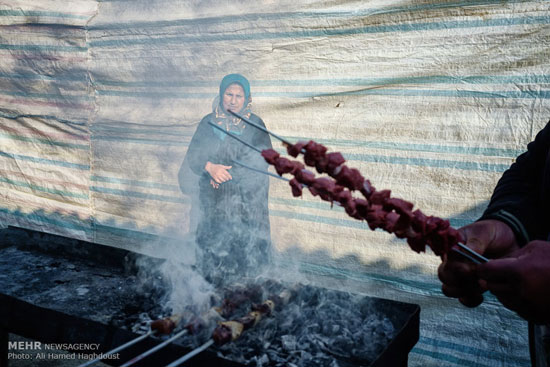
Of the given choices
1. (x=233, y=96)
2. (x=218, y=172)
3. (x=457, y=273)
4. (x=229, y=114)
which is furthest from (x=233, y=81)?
(x=457, y=273)

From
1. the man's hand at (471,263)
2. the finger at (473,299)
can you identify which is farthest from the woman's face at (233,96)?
the finger at (473,299)

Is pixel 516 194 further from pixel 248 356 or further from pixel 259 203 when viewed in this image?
pixel 259 203

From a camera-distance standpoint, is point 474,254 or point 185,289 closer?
point 474,254

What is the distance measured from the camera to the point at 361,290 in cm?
426

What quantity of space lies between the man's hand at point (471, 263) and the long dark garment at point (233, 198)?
2.87 meters

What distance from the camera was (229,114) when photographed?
14.7ft

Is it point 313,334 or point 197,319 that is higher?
point 197,319

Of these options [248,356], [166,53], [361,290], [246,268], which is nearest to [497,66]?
[361,290]

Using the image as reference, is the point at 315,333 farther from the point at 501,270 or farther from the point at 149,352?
the point at 501,270

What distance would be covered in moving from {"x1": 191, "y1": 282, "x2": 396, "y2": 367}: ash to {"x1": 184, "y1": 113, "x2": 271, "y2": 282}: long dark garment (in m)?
1.55

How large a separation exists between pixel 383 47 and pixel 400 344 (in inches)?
113

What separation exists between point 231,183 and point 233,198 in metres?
0.17

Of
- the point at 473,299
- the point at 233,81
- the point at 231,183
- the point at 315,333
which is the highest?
the point at 233,81

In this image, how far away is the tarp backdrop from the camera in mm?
3629
